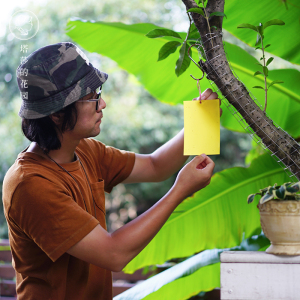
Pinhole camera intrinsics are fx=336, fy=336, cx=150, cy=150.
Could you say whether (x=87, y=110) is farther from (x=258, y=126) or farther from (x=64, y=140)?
(x=258, y=126)

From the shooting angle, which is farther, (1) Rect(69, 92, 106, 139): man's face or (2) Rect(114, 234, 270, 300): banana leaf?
(2) Rect(114, 234, 270, 300): banana leaf

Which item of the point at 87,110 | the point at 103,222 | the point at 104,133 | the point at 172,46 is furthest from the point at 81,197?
the point at 104,133

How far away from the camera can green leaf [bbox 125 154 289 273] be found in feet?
4.71

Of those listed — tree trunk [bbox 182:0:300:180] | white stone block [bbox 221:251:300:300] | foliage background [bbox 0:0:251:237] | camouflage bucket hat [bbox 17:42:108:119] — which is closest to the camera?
white stone block [bbox 221:251:300:300]

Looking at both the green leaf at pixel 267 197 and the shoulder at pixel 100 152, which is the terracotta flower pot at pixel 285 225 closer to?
the green leaf at pixel 267 197

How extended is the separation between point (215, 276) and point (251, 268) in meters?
0.95

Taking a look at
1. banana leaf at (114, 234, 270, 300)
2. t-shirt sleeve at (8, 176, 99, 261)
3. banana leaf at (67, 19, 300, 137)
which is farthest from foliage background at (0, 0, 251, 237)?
t-shirt sleeve at (8, 176, 99, 261)

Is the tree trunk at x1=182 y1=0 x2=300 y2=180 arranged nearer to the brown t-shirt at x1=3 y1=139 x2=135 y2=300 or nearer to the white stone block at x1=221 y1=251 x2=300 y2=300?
the white stone block at x1=221 y1=251 x2=300 y2=300

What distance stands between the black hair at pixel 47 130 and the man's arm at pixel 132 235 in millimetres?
269

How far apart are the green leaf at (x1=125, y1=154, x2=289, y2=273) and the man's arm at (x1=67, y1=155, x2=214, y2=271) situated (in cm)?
66

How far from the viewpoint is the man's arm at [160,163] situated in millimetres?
1136

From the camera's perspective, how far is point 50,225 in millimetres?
774

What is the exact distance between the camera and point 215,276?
5.00 feet

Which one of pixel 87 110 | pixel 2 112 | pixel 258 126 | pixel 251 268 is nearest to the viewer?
pixel 251 268
